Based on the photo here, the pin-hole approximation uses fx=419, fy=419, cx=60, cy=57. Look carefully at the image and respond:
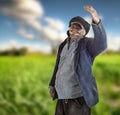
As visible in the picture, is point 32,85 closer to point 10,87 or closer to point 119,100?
point 10,87

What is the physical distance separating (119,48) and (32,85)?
2.79 ft

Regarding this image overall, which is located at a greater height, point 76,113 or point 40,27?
point 40,27

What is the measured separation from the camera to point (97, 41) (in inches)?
91.1

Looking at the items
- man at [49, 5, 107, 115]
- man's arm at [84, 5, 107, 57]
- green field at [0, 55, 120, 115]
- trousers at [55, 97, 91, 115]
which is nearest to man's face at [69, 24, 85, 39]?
man at [49, 5, 107, 115]

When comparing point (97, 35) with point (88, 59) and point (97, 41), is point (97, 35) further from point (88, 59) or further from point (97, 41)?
point (88, 59)

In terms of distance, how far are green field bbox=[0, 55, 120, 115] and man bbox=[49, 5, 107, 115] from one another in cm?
128

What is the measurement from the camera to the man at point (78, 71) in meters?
2.33

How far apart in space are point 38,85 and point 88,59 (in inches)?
57.6

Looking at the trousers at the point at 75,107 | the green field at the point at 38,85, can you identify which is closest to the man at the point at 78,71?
the trousers at the point at 75,107

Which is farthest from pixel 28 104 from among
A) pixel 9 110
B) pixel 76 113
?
pixel 76 113

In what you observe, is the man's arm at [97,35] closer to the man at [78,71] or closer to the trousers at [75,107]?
the man at [78,71]

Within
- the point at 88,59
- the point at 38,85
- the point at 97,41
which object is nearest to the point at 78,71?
the point at 88,59

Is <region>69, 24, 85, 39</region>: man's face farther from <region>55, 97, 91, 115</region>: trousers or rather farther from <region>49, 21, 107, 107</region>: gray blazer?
<region>55, 97, 91, 115</region>: trousers

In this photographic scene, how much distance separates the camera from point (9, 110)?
3699mm
